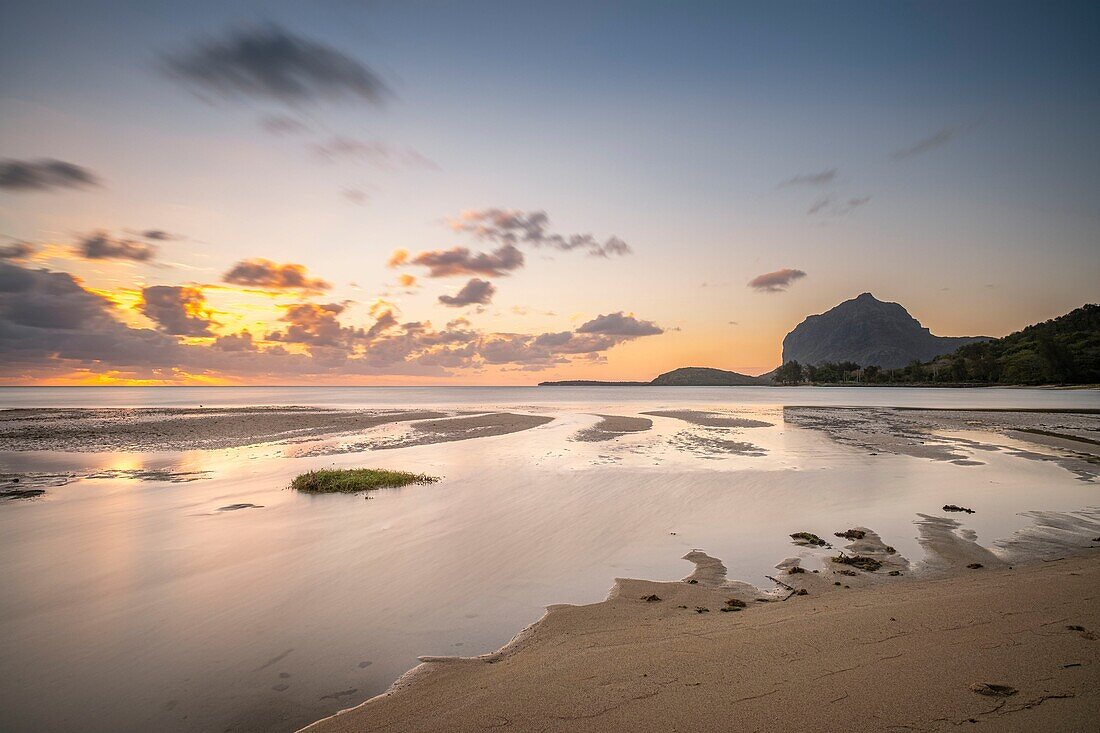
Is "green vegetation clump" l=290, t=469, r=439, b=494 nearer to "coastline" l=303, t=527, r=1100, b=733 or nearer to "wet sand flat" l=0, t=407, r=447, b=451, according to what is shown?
"coastline" l=303, t=527, r=1100, b=733

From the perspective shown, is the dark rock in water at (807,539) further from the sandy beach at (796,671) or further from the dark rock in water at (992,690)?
the dark rock in water at (992,690)

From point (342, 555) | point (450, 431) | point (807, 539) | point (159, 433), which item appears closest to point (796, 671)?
point (807, 539)

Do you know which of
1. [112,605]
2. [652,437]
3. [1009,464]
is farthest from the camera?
[652,437]

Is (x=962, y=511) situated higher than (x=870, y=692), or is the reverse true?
(x=870, y=692)

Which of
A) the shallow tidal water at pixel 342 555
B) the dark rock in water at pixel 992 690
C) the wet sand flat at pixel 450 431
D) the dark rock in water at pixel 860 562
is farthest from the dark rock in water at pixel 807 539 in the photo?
the wet sand flat at pixel 450 431

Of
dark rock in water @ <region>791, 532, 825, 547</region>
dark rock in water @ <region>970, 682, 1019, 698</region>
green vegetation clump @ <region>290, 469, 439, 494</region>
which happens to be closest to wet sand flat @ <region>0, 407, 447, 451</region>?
green vegetation clump @ <region>290, 469, 439, 494</region>

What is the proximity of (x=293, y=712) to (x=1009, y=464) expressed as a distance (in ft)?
108

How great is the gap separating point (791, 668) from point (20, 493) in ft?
95.3

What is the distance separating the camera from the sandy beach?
5.00 m

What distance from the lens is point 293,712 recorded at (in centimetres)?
676

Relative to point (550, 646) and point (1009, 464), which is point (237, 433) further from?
point (1009, 464)

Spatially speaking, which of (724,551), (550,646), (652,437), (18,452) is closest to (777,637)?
(550,646)

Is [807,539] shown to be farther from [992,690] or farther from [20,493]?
[20,493]

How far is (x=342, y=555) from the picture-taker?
44.2 ft
